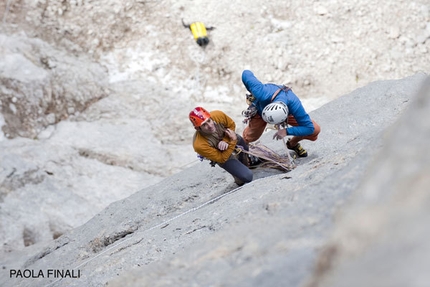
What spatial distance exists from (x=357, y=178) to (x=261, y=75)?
35.8 ft

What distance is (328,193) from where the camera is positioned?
341 cm

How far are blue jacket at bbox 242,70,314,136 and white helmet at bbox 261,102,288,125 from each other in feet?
0.51

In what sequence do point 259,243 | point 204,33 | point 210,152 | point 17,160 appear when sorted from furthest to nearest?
1. point 204,33
2. point 17,160
3. point 210,152
4. point 259,243

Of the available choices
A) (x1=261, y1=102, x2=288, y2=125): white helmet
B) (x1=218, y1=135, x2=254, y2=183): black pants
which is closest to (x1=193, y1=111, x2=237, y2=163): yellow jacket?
(x1=218, y1=135, x2=254, y2=183): black pants

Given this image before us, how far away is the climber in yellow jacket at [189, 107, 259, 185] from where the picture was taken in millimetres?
6235

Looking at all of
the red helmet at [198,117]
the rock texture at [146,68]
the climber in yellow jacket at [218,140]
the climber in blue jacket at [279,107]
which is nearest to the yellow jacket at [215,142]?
the climber in yellow jacket at [218,140]

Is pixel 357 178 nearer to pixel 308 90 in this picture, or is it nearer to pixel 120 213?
pixel 120 213

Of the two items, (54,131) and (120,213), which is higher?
(54,131)

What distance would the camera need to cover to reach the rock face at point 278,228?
6.46ft

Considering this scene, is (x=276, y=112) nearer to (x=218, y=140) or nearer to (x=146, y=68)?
(x=218, y=140)

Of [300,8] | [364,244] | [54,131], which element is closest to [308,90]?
[300,8]

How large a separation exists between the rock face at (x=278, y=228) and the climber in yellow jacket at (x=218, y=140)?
0.30m

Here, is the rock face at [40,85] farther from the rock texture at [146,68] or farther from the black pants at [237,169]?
the black pants at [237,169]

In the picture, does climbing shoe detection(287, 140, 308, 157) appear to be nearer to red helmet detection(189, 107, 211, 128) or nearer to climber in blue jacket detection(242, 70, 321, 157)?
climber in blue jacket detection(242, 70, 321, 157)
